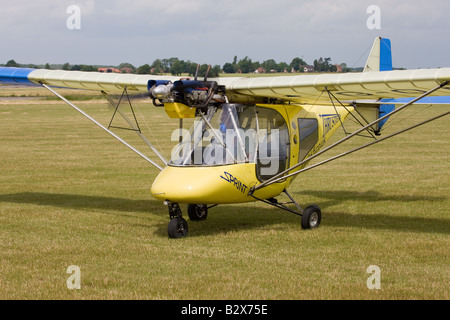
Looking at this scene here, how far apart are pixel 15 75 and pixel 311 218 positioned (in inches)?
296

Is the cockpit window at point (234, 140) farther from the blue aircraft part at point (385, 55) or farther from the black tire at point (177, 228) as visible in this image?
the blue aircraft part at point (385, 55)

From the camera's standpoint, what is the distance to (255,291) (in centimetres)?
734

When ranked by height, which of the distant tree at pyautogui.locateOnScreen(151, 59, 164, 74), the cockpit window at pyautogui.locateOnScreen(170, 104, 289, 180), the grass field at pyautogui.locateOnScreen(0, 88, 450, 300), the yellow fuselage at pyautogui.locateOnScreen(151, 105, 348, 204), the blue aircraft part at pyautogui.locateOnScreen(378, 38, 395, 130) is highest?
the blue aircraft part at pyautogui.locateOnScreen(378, 38, 395, 130)

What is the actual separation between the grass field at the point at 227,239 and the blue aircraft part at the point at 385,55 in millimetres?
3023

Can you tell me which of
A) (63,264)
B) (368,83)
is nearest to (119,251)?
(63,264)

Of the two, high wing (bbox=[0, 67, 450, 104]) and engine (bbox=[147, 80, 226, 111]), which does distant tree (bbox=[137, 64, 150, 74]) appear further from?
engine (bbox=[147, 80, 226, 111])

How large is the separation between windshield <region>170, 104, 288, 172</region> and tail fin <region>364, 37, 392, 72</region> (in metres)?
4.80

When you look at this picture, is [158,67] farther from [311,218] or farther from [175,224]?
[311,218]

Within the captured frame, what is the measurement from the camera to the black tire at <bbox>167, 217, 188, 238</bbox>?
33.1 ft

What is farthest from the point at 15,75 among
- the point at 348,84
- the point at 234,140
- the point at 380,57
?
the point at 380,57

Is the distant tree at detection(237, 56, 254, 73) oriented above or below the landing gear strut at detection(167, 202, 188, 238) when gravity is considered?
above

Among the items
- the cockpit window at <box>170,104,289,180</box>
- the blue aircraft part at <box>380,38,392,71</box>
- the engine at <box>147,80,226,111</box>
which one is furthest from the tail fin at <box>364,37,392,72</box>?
the engine at <box>147,80,226,111</box>

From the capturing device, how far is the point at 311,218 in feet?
36.2

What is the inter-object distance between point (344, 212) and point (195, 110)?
15.2 ft
